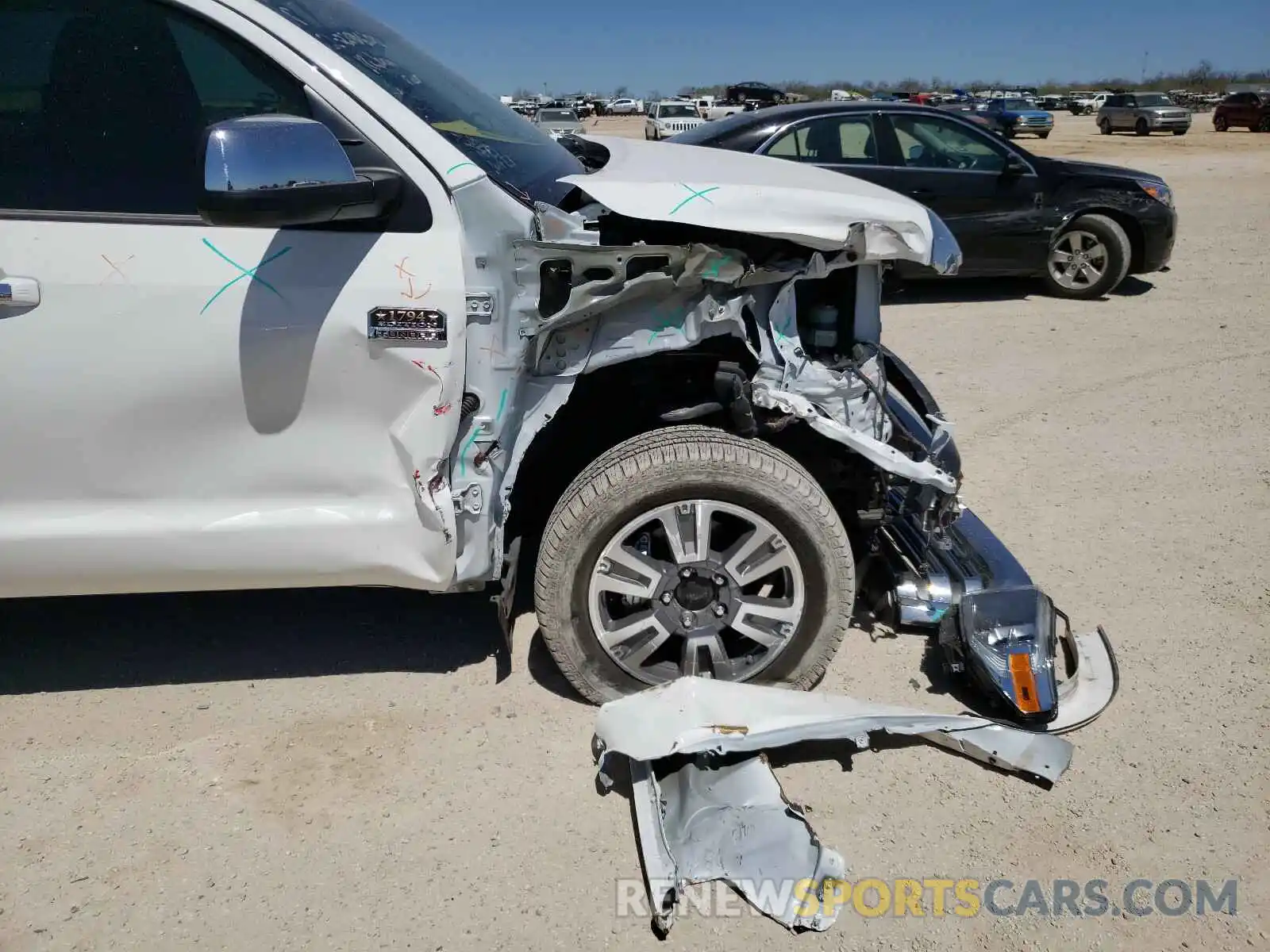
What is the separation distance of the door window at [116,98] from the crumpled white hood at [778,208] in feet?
3.01

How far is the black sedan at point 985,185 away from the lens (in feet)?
26.8

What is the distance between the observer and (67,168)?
8.01 feet

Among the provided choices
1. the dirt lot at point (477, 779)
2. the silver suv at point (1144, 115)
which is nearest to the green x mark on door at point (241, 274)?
the dirt lot at point (477, 779)

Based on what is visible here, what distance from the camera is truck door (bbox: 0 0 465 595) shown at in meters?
2.40

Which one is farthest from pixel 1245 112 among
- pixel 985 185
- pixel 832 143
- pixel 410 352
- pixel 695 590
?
pixel 410 352

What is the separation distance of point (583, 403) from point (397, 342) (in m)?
0.83

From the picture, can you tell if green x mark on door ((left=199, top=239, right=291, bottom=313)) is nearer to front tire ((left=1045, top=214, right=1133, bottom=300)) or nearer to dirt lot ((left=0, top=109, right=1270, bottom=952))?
dirt lot ((left=0, top=109, right=1270, bottom=952))

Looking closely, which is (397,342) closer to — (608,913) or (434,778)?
(434,778)

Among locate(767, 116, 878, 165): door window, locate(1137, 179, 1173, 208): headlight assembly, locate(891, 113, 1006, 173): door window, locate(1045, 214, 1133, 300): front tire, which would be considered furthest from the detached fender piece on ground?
locate(1137, 179, 1173, 208): headlight assembly

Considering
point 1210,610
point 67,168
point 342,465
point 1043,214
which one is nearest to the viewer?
point 67,168

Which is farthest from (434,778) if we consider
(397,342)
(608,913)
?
(397,342)

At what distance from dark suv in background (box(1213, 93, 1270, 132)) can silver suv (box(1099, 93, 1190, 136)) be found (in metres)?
2.00

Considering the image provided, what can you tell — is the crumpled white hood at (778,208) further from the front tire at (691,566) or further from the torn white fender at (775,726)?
the torn white fender at (775,726)

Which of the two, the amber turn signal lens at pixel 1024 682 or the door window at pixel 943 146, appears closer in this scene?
the amber turn signal lens at pixel 1024 682
